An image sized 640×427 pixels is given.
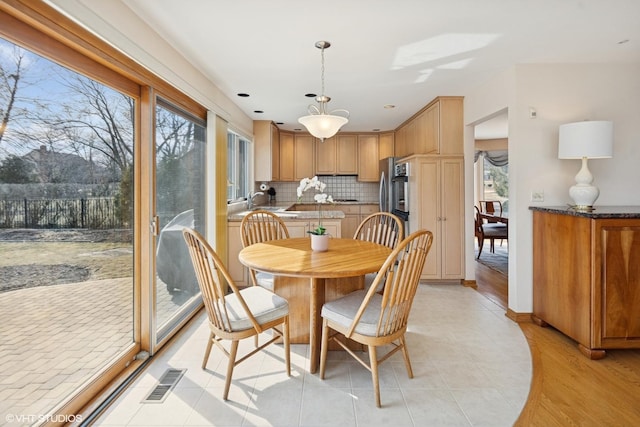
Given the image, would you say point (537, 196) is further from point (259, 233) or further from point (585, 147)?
point (259, 233)

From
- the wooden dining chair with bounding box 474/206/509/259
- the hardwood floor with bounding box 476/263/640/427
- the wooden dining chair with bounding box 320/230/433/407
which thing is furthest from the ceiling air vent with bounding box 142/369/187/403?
the wooden dining chair with bounding box 474/206/509/259

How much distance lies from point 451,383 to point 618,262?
5.00ft

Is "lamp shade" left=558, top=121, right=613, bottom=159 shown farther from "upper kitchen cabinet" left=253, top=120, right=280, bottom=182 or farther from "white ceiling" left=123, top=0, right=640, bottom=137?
"upper kitchen cabinet" left=253, top=120, right=280, bottom=182

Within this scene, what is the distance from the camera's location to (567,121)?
9.53ft

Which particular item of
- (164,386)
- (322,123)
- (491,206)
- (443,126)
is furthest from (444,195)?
(164,386)

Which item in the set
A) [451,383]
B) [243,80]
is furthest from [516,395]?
[243,80]

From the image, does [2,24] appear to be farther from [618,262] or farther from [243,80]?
[618,262]

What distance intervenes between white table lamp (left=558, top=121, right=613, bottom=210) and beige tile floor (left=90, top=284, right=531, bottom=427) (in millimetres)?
1283

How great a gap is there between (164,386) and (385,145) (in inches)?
205

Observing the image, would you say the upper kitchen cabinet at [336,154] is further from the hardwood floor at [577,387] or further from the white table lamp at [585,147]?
the hardwood floor at [577,387]

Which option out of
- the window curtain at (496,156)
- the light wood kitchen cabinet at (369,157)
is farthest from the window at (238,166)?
A: the window curtain at (496,156)

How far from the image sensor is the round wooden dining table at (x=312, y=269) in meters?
1.84

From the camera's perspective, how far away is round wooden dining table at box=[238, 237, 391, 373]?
1.84 m

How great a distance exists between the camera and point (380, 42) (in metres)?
2.43
